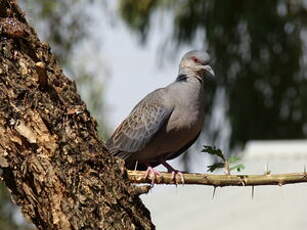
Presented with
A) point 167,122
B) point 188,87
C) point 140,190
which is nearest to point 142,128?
point 167,122

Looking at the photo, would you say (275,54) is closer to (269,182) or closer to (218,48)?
(218,48)

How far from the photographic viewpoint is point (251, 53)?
16891 millimetres

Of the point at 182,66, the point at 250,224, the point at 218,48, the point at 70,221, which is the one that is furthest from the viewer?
the point at 218,48

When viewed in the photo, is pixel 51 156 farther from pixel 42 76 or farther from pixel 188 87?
pixel 188 87

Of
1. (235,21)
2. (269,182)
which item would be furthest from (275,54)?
(269,182)

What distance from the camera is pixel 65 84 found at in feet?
9.48

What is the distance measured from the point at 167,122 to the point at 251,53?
38.1 feet

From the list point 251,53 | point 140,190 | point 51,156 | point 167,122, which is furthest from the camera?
point 251,53

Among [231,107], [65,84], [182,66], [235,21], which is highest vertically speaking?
[235,21]

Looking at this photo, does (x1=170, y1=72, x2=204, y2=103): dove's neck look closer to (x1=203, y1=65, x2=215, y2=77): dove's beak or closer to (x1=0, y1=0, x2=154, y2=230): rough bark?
(x1=203, y1=65, x2=215, y2=77): dove's beak

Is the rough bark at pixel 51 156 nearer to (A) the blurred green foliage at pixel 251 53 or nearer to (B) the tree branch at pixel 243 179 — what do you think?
(B) the tree branch at pixel 243 179

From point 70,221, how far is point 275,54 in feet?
48.1

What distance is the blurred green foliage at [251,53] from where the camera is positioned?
16516mm

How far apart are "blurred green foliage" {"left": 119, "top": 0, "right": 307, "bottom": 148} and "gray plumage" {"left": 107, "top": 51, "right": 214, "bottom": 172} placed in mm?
10694
